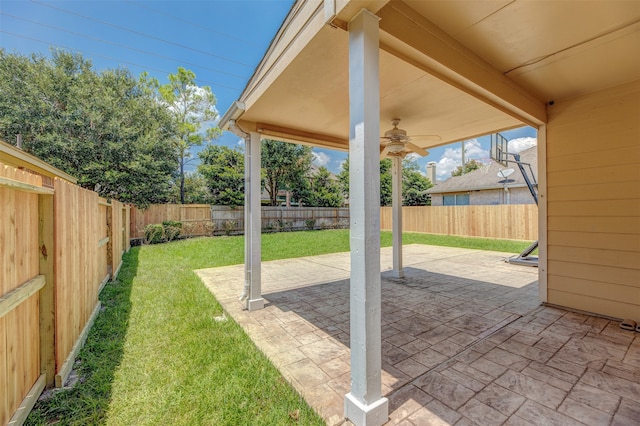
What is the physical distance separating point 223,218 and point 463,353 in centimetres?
1139

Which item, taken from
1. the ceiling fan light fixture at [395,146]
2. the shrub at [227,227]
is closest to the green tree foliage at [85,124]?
the shrub at [227,227]

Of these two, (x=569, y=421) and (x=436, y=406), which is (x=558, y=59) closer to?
(x=569, y=421)

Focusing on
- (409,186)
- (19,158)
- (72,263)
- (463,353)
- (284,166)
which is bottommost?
(463,353)

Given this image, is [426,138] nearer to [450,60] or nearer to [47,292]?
[450,60]

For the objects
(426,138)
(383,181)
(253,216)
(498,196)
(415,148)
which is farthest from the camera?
(383,181)

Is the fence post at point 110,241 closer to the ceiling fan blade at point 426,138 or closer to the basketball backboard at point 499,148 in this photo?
the ceiling fan blade at point 426,138

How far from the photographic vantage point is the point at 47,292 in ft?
6.27

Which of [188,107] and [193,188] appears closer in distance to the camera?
[188,107]

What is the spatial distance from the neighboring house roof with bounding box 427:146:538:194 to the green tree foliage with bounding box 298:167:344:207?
6.04 m

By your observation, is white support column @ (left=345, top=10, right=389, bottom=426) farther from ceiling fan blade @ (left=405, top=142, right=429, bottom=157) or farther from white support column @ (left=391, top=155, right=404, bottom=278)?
white support column @ (left=391, top=155, right=404, bottom=278)

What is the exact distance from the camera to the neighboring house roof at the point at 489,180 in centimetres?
1299

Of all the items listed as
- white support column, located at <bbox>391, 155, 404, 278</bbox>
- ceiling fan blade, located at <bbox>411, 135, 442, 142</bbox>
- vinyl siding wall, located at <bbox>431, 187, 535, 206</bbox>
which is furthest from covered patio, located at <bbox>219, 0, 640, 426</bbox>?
vinyl siding wall, located at <bbox>431, 187, 535, 206</bbox>

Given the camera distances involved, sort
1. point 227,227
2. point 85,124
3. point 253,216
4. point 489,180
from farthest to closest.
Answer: point 489,180, point 227,227, point 85,124, point 253,216

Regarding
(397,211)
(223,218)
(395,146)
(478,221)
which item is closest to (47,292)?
(395,146)
